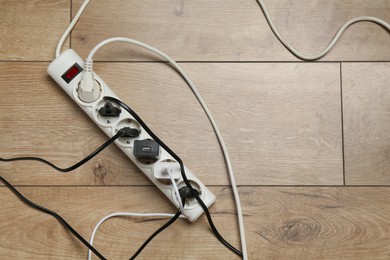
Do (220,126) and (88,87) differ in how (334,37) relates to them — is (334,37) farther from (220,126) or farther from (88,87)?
(88,87)

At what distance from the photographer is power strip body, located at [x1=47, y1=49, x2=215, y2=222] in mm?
833

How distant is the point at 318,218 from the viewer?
87 cm

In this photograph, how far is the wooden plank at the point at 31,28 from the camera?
0.91 m

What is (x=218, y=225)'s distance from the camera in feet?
2.86

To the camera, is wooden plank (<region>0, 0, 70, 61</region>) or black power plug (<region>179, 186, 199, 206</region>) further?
wooden plank (<region>0, 0, 70, 61</region>)

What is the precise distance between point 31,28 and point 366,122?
71cm

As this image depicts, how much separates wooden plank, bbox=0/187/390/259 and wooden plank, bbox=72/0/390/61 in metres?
0.28

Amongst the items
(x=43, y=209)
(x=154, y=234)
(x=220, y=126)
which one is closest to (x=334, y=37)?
(x=220, y=126)

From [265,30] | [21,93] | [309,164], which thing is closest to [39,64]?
[21,93]

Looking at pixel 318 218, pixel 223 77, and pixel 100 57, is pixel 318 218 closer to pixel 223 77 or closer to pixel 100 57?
pixel 223 77

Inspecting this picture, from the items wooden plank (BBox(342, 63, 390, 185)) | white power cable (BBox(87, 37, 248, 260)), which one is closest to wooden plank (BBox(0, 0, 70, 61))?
white power cable (BBox(87, 37, 248, 260))

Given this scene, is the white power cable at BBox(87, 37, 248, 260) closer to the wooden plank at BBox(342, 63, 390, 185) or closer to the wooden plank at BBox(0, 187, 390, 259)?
the wooden plank at BBox(0, 187, 390, 259)

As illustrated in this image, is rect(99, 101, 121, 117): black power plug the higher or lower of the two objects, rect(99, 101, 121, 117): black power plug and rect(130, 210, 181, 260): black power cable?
the higher

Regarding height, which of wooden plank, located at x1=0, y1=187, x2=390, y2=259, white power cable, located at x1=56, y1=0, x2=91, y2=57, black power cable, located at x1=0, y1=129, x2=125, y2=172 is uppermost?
white power cable, located at x1=56, y1=0, x2=91, y2=57
